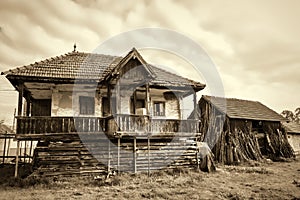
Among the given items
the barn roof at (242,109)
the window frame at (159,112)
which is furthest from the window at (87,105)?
the barn roof at (242,109)

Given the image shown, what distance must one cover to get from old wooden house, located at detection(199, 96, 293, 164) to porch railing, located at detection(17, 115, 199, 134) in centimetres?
911

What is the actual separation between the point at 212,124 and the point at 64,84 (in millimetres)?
14335

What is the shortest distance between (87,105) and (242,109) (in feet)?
58.9

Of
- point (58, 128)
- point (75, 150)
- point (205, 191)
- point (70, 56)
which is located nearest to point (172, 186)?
point (205, 191)

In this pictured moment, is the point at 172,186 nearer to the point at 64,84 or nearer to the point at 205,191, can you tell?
the point at 205,191

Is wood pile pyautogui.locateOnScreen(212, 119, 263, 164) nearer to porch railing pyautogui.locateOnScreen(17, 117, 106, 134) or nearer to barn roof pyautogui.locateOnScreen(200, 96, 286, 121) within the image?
barn roof pyautogui.locateOnScreen(200, 96, 286, 121)

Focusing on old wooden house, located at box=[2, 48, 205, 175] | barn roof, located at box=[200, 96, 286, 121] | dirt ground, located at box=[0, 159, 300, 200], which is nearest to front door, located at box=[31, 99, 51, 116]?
old wooden house, located at box=[2, 48, 205, 175]

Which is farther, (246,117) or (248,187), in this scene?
(246,117)

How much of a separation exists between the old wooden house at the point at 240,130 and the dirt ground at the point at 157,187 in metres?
7.06

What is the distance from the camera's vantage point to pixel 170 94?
18.0 meters

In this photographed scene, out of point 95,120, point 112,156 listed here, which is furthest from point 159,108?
point 95,120

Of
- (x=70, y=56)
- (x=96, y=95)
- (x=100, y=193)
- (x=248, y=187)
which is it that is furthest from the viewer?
(x=70, y=56)

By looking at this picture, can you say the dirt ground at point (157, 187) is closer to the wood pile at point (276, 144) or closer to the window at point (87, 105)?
the window at point (87, 105)

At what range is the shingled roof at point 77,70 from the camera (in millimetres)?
13398
